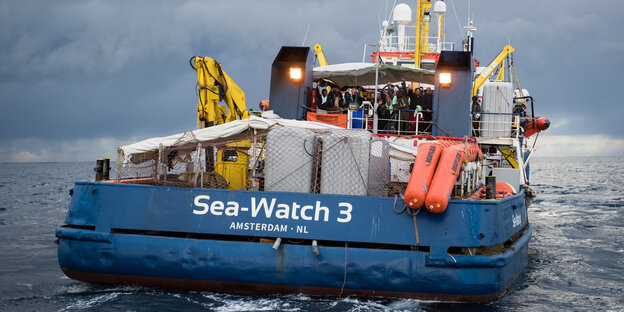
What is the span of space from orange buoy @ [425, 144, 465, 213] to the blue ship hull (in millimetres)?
311

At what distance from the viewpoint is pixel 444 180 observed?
8867 mm

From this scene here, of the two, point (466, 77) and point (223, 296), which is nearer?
point (223, 296)

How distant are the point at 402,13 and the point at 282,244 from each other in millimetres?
16206

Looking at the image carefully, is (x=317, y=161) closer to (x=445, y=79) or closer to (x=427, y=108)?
(x=445, y=79)

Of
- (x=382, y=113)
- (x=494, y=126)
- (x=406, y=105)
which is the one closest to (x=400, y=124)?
(x=406, y=105)

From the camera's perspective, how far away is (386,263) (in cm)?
900

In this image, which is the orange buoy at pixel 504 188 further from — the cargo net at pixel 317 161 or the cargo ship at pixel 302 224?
the cargo net at pixel 317 161

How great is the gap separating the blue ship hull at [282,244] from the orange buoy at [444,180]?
31cm

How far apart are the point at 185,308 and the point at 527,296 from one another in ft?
20.1

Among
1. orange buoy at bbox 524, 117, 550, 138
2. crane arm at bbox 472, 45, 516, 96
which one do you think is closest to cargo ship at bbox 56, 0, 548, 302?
crane arm at bbox 472, 45, 516, 96

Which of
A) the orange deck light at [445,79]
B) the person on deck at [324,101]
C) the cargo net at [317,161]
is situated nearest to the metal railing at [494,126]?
the orange deck light at [445,79]

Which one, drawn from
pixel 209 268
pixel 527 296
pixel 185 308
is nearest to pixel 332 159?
pixel 209 268

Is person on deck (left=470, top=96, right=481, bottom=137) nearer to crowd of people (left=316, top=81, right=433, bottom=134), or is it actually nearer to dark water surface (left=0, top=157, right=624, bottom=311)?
crowd of people (left=316, top=81, right=433, bottom=134)

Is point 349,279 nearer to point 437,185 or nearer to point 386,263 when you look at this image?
point 386,263
